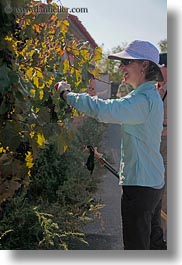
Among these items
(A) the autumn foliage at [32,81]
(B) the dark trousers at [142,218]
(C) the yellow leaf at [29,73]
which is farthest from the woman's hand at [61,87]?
(B) the dark trousers at [142,218]

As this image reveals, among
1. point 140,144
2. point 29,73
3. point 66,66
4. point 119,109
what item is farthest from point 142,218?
point 29,73

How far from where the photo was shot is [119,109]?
219 centimetres

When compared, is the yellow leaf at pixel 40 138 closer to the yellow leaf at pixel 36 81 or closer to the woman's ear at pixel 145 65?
the yellow leaf at pixel 36 81

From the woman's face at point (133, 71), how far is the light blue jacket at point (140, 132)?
3 cm

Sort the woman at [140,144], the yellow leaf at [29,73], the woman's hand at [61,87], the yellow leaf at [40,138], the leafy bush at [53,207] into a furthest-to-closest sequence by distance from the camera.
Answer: the leafy bush at [53,207], the woman at [140,144], the woman's hand at [61,87], the yellow leaf at [29,73], the yellow leaf at [40,138]

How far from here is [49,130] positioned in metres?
1.73

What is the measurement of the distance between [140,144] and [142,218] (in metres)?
0.33

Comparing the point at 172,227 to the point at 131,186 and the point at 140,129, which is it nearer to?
the point at 131,186

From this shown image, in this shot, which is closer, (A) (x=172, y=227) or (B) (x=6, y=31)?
(B) (x=6, y=31)

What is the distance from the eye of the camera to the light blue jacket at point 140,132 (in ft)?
7.23

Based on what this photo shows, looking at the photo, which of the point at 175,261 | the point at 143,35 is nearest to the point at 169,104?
the point at 143,35

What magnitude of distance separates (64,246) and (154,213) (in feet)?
1.43

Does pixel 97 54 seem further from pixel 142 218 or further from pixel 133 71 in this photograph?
pixel 142 218

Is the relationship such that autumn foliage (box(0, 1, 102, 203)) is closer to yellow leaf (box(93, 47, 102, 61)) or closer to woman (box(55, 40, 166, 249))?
yellow leaf (box(93, 47, 102, 61))
